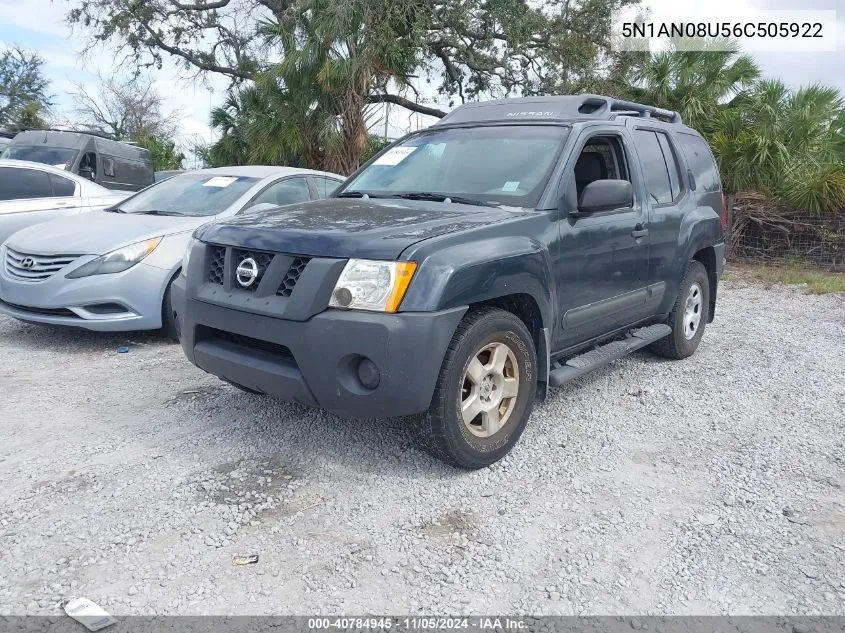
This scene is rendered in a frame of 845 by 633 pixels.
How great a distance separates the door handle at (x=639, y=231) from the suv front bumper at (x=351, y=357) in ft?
6.36

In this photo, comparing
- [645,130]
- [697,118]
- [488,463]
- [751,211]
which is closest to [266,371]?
[488,463]

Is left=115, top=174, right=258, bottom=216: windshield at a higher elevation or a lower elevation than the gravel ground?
higher

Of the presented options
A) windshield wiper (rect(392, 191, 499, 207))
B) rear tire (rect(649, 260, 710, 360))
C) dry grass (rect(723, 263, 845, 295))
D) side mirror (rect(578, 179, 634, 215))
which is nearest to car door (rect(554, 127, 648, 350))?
side mirror (rect(578, 179, 634, 215))

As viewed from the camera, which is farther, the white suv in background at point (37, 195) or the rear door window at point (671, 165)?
the white suv in background at point (37, 195)

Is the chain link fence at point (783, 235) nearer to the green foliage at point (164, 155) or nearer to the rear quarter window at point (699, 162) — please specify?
the rear quarter window at point (699, 162)

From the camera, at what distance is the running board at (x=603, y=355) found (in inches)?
157

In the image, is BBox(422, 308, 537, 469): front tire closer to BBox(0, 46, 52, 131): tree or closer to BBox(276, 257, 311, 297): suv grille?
BBox(276, 257, 311, 297): suv grille

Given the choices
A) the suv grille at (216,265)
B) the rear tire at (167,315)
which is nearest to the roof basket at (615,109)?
the suv grille at (216,265)

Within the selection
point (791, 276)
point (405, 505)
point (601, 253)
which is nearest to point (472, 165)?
point (601, 253)

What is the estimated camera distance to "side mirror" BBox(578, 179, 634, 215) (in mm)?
3924

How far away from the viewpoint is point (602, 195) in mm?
3924

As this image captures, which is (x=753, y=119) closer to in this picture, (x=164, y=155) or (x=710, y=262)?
(x=710, y=262)

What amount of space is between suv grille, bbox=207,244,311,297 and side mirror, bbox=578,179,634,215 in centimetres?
167

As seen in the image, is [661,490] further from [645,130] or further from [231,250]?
[645,130]
